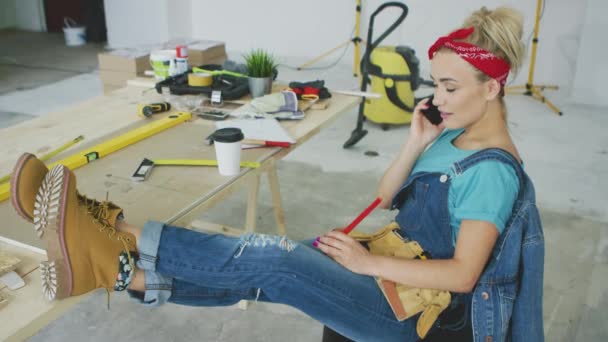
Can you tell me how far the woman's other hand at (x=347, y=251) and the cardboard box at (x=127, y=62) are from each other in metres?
1.83

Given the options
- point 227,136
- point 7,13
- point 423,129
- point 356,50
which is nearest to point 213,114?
point 227,136

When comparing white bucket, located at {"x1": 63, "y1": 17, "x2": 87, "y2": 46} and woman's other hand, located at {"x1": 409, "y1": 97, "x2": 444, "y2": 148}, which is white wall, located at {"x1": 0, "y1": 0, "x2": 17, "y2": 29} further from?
woman's other hand, located at {"x1": 409, "y1": 97, "x2": 444, "y2": 148}

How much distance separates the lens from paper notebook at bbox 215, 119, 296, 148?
1778 mm

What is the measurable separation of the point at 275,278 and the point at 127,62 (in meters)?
1.95

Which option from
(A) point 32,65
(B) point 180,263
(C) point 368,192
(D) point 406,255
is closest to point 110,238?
(B) point 180,263

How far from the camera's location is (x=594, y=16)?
472 centimetres

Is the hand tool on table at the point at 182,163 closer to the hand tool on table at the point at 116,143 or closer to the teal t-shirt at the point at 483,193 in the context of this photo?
the hand tool on table at the point at 116,143

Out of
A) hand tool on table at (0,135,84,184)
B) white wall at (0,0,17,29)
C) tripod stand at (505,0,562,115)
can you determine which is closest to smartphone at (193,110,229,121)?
hand tool on table at (0,135,84,184)

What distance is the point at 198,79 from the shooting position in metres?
2.28

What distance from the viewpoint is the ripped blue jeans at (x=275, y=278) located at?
1273mm

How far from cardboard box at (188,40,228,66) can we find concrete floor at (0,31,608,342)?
0.77m

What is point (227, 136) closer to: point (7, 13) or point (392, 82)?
point (392, 82)

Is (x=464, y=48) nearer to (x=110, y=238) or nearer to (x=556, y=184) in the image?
(x=110, y=238)

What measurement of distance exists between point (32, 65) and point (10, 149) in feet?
16.9
